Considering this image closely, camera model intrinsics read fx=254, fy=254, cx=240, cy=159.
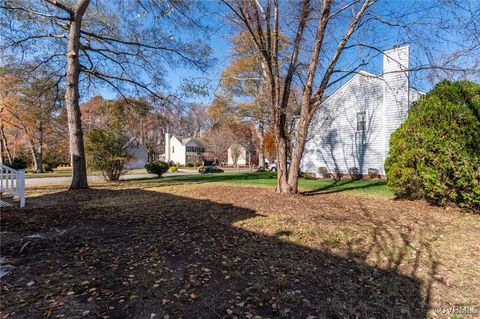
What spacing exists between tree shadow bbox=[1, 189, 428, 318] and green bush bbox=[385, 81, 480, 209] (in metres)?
3.40

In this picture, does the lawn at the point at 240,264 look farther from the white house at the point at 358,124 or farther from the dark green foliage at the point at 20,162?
the dark green foliage at the point at 20,162

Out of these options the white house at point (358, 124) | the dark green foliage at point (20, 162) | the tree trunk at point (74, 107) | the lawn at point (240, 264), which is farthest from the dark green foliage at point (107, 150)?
the dark green foliage at point (20, 162)

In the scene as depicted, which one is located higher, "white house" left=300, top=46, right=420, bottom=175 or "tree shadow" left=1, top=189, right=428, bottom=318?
"white house" left=300, top=46, right=420, bottom=175

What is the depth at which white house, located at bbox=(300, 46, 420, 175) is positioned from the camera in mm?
13164

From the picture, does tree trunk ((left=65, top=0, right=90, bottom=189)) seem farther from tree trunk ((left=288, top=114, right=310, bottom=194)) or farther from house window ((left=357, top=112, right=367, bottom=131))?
house window ((left=357, top=112, right=367, bottom=131))

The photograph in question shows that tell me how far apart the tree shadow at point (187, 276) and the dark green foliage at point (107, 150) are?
10.5 metres

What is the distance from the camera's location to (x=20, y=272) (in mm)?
2949

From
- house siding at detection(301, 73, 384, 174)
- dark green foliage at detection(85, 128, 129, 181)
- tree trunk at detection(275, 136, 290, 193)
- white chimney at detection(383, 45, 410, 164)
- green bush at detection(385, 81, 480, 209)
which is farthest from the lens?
dark green foliage at detection(85, 128, 129, 181)

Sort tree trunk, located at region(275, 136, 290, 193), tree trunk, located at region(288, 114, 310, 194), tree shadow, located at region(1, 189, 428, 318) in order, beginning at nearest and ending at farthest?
tree shadow, located at region(1, 189, 428, 318) → tree trunk, located at region(288, 114, 310, 194) → tree trunk, located at region(275, 136, 290, 193)

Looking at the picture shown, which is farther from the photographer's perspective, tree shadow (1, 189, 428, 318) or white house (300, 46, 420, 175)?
white house (300, 46, 420, 175)

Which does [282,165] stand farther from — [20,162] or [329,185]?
[20,162]

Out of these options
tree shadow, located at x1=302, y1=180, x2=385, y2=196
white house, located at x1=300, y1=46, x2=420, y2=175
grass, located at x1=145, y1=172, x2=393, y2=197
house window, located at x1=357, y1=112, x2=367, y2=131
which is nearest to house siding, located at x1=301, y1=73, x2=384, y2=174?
white house, located at x1=300, y1=46, x2=420, y2=175

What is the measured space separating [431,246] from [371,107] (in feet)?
39.1

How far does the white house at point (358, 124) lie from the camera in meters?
13.2
